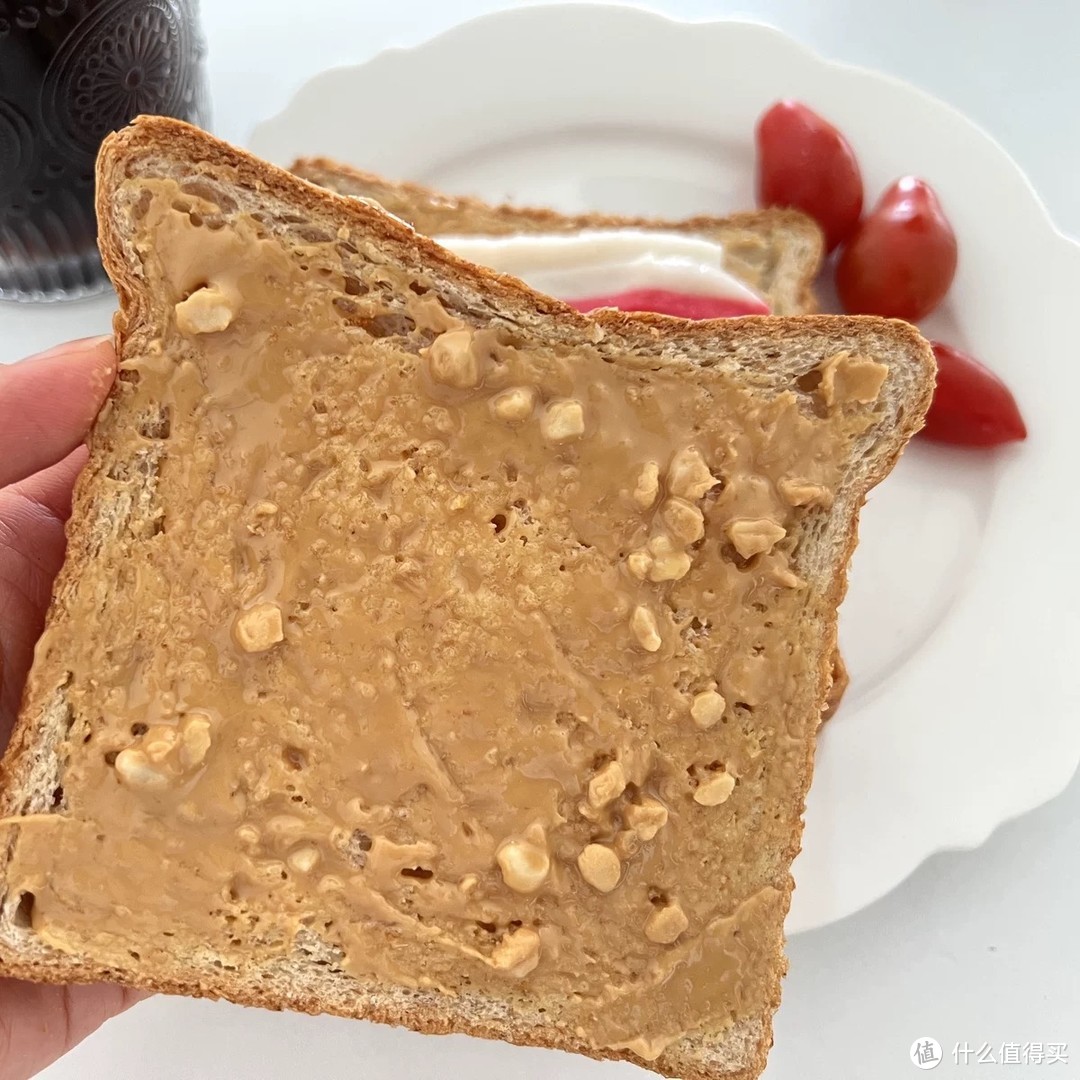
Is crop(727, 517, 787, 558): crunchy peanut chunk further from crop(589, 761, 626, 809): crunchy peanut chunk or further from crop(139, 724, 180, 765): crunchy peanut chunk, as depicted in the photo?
crop(139, 724, 180, 765): crunchy peanut chunk

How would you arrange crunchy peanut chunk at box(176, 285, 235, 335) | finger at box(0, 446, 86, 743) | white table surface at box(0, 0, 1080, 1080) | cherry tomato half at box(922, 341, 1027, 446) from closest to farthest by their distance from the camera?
crunchy peanut chunk at box(176, 285, 235, 335) < finger at box(0, 446, 86, 743) < white table surface at box(0, 0, 1080, 1080) < cherry tomato half at box(922, 341, 1027, 446)

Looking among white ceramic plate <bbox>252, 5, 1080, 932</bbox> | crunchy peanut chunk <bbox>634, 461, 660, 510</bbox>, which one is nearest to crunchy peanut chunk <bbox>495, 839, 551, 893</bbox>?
crunchy peanut chunk <bbox>634, 461, 660, 510</bbox>

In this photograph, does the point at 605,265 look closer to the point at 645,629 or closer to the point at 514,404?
the point at 514,404

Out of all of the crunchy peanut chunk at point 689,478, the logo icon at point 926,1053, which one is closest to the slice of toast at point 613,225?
the crunchy peanut chunk at point 689,478

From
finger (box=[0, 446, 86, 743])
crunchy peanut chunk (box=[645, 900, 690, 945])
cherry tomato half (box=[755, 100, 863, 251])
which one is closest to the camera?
crunchy peanut chunk (box=[645, 900, 690, 945])

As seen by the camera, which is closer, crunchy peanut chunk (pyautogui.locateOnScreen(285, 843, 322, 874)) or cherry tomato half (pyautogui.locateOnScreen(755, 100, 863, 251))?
crunchy peanut chunk (pyautogui.locateOnScreen(285, 843, 322, 874))

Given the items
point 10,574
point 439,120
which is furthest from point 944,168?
point 10,574

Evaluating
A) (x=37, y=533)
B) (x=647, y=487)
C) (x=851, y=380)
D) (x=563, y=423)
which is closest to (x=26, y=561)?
(x=37, y=533)
